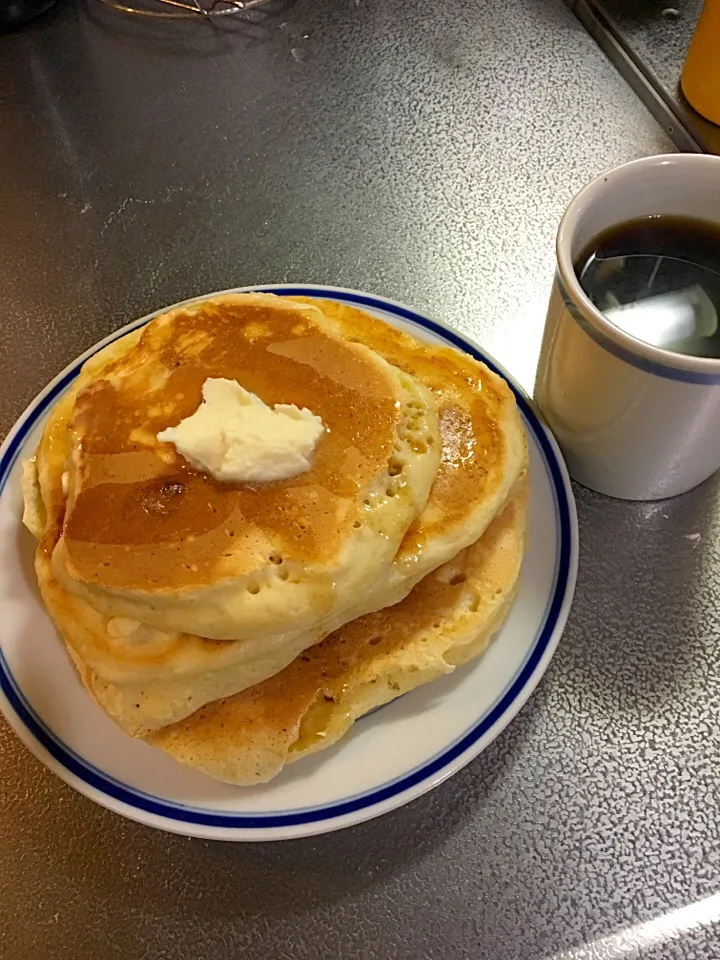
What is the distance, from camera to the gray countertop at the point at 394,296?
0.79 meters

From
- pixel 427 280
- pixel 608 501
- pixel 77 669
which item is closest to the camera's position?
pixel 77 669

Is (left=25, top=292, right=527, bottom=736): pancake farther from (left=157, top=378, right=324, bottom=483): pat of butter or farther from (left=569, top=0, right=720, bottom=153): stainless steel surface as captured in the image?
(left=569, top=0, right=720, bottom=153): stainless steel surface

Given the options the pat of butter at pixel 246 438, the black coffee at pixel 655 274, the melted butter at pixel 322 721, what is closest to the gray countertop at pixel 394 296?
the melted butter at pixel 322 721

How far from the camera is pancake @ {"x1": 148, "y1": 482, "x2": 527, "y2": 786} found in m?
0.73

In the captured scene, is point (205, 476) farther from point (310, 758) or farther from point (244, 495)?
point (310, 758)

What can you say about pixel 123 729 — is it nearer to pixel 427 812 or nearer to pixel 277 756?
pixel 277 756

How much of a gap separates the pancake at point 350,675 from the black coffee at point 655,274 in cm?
31

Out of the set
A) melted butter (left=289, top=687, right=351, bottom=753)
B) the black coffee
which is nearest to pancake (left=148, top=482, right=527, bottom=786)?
melted butter (left=289, top=687, right=351, bottom=753)

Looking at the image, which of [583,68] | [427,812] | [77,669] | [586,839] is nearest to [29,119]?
[583,68]

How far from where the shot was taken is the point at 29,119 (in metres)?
1.49

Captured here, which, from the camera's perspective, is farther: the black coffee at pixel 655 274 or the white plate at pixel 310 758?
the black coffee at pixel 655 274

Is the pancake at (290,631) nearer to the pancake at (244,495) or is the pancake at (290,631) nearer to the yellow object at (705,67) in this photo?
the pancake at (244,495)

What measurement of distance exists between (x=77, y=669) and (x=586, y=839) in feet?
1.83

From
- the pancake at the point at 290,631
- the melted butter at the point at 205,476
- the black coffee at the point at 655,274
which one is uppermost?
the black coffee at the point at 655,274
